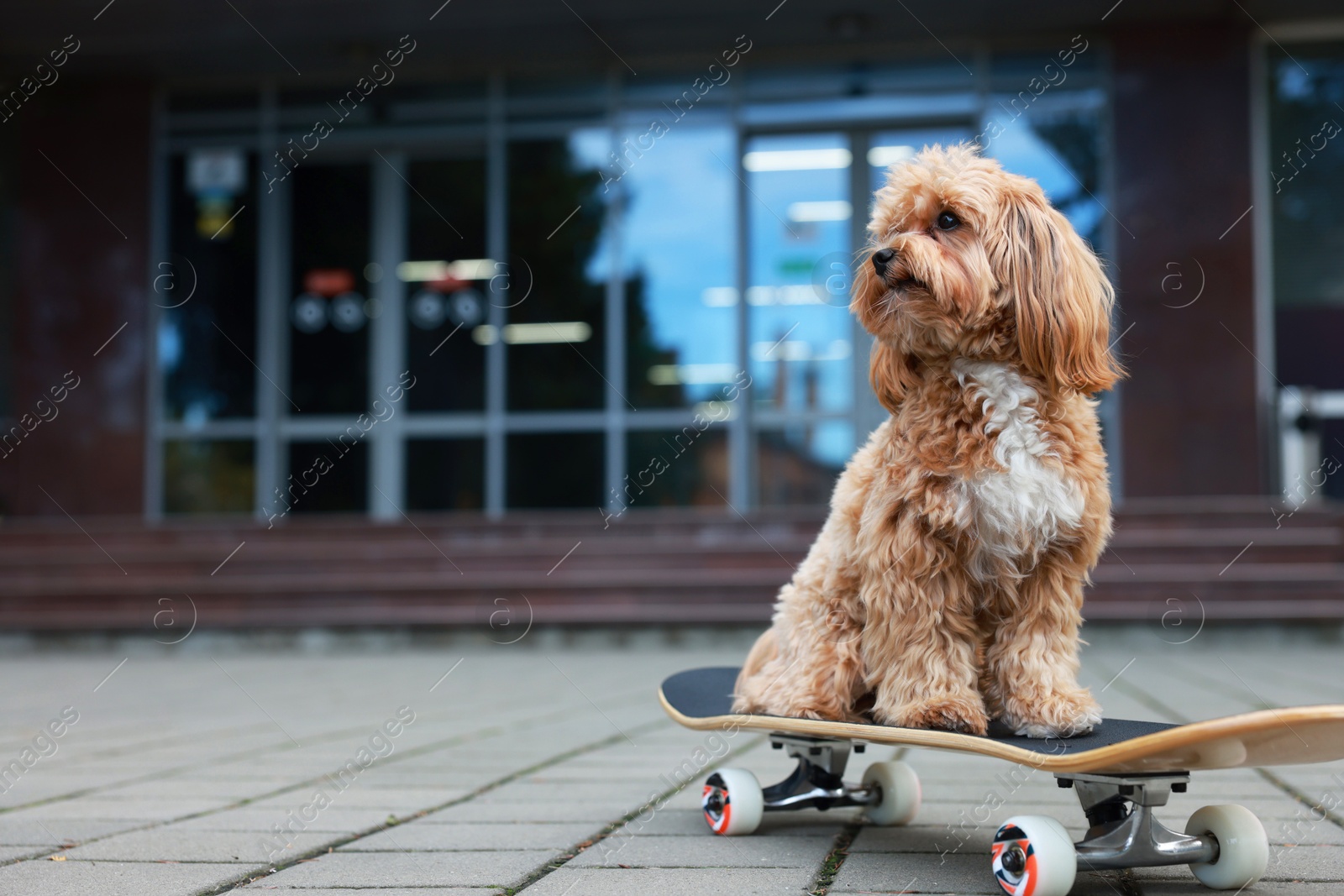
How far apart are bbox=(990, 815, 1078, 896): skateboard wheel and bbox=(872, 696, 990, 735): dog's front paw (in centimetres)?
24

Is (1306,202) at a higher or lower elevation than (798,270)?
higher

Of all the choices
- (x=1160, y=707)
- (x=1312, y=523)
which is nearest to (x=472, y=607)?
(x=1160, y=707)

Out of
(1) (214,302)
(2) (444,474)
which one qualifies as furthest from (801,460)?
(1) (214,302)

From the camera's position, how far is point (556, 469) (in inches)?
488

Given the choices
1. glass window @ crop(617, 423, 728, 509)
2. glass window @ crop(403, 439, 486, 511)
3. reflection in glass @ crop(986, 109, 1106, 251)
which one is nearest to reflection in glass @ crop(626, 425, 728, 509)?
glass window @ crop(617, 423, 728, 509)

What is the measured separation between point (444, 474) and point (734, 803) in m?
9.90

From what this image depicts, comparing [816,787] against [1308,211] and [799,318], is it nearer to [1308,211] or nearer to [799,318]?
[799,318]

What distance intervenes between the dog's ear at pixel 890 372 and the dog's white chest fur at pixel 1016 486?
206mm

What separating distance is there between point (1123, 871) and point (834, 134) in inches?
404

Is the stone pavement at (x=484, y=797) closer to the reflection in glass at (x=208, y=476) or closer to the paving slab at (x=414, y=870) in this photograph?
the paving slab at (x=414, y=870)

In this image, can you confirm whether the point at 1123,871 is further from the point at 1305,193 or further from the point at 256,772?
the point at 1305,193

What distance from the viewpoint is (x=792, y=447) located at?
12.1 metres

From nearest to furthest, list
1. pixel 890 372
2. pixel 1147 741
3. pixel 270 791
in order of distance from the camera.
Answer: pixel 1147 741 → pixel 890 372 → pixel 270 791


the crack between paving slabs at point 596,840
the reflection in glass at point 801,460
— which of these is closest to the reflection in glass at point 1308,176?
the reflection in glass at point 801,460
